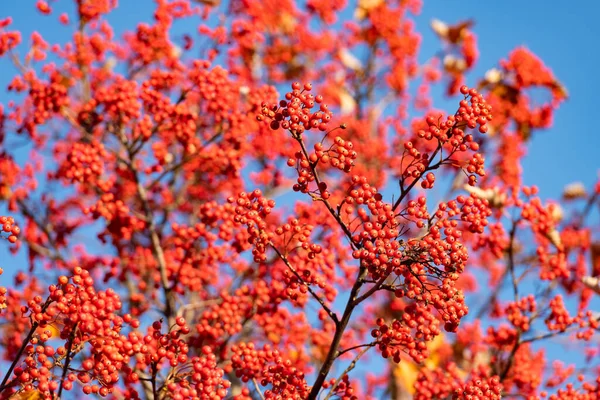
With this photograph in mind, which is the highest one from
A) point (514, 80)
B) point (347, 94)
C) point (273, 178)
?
point (347, 94)

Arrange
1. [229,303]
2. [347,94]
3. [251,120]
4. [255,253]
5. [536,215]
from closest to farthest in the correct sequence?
1. [255,253]
2. [229,303]
3. [536,215]
4. [251,120]
5. [347,94]

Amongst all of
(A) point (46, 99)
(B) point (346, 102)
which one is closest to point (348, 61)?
Answer: (B) point (346, 102)

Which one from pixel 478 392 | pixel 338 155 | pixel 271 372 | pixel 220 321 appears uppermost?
pixel 220 321

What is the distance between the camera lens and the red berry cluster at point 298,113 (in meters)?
4.68

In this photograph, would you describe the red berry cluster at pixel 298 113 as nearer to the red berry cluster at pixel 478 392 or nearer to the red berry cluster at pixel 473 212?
the red berry cluster at pixel 473 212

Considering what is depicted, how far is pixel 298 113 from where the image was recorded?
466 centimetres

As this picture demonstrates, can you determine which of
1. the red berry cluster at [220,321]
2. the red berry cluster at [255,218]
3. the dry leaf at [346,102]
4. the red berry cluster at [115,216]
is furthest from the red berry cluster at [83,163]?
the dry leaf at [346,102]

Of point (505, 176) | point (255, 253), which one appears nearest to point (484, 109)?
point (255, 253)

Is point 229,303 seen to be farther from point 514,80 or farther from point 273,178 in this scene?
point 514,80

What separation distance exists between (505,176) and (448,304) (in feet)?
41.8

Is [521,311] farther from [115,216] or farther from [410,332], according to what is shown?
[115,216]

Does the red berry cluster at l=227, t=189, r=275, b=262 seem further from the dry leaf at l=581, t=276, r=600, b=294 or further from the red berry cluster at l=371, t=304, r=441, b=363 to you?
the dry leaf at l=581, t=276, r=600, b=294

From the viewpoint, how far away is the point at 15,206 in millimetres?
11977

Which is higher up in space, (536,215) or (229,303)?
(536,215)
